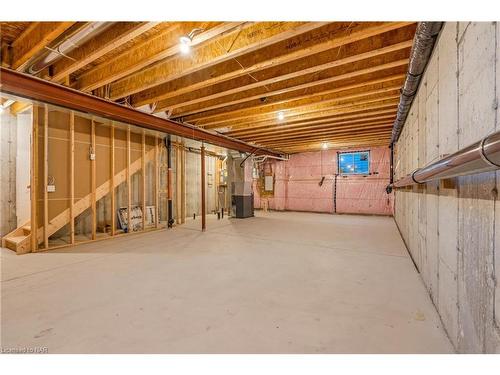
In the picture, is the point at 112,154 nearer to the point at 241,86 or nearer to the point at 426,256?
the point at 241,86

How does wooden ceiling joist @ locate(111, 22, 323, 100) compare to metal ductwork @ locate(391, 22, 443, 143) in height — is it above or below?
above

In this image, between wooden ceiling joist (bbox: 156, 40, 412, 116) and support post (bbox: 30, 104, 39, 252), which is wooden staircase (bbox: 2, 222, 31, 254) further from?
wooden ceiling joist (bbox: 156, 40, 412, 116)

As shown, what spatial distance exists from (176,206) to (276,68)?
14.3ft

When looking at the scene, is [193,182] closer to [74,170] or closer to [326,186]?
[74,170]

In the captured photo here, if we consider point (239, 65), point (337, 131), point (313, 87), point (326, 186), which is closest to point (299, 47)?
point (239, 65)

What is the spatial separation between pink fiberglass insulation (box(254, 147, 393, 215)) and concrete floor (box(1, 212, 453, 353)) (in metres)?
4.38

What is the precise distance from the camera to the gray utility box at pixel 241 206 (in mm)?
6930

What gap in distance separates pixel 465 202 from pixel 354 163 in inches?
275

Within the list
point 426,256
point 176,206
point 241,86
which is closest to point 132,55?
point 241,86

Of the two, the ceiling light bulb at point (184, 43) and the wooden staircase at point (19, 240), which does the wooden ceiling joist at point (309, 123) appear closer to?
the ceiling light bulb at point (184, 43)

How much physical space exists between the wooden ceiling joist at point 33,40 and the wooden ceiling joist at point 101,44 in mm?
251

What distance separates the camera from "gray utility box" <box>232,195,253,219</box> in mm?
6930

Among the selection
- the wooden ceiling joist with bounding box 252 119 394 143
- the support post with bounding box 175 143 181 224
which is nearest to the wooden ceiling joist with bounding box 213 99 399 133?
the wooden ceiling joist with bounding box 252 119 394 143

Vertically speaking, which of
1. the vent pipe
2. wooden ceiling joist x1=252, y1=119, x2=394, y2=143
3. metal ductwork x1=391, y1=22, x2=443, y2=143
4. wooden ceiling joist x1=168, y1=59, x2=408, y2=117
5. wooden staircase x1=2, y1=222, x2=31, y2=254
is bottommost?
wooden staircase x1=2, y1=222, x2=31, y2=254
